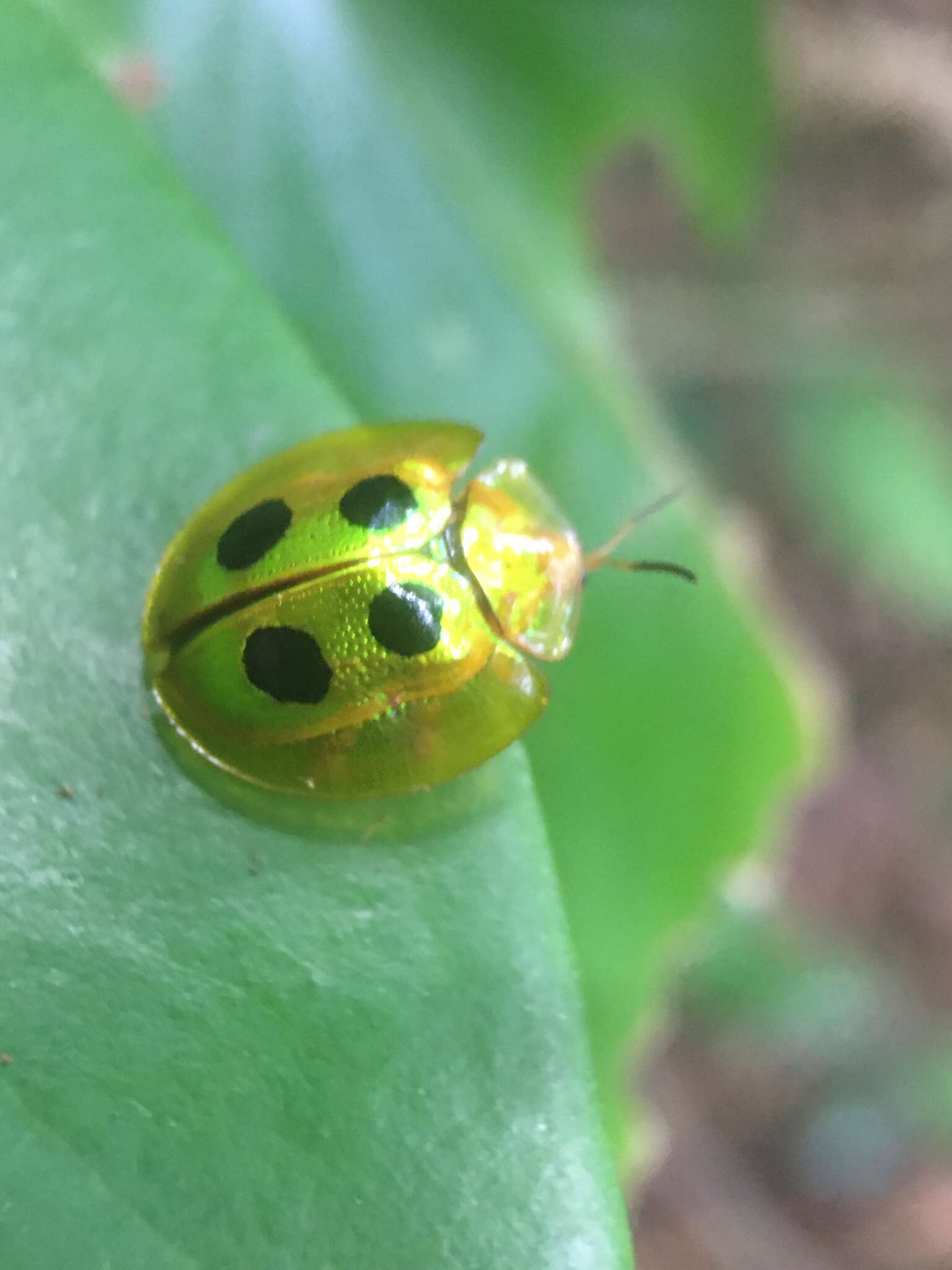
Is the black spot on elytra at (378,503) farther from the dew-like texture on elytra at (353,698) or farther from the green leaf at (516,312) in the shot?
the green leaf at (516,312)

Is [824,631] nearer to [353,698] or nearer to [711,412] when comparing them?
[711,412]

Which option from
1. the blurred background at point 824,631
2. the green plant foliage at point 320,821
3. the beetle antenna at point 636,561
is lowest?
the blurred background at point 824,631

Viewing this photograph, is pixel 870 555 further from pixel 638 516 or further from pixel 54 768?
pixel 54 768

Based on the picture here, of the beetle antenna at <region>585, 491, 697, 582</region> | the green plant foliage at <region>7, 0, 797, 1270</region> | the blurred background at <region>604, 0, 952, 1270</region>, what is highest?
the green plant foliage at <region>7, 0, 797, 1270</region>

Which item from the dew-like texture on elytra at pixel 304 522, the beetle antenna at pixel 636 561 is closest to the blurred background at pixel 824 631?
the beetle antenna at pixel 636 561

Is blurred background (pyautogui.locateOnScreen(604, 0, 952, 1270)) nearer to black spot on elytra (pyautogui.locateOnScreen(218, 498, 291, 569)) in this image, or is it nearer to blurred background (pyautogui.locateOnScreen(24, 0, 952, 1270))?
blurred background (pyautogui.locateOnScreen(24, 0, 952, 1270))

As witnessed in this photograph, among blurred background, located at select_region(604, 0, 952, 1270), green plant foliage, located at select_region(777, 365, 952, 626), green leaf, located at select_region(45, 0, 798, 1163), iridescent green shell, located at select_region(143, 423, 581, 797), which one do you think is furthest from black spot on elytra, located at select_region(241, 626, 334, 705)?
green plant foliage, located at select_region(777, 365, 952, 626)
